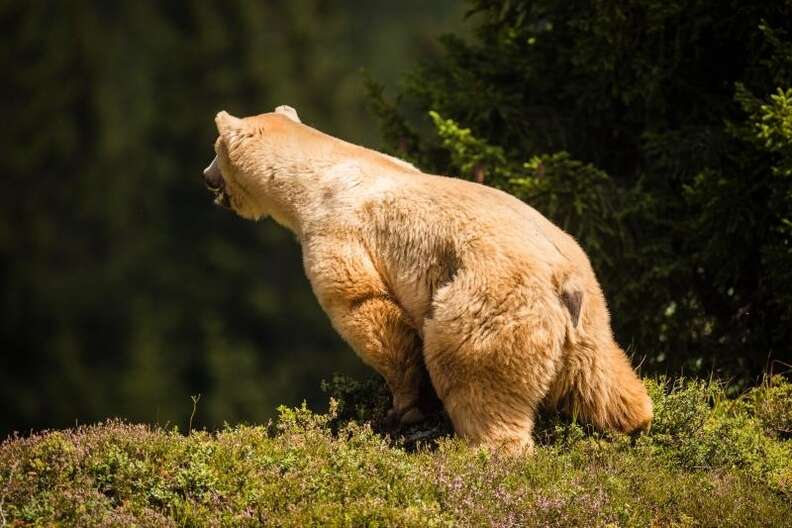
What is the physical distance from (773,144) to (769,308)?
6.52 feet

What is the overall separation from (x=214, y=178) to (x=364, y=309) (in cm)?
209

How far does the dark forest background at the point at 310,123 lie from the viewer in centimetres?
966

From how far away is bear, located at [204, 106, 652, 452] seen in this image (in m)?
6.04

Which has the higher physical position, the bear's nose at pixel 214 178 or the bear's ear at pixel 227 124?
the bear's ear at pixel 227 124

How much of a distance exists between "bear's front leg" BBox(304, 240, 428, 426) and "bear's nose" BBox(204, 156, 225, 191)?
1.58m

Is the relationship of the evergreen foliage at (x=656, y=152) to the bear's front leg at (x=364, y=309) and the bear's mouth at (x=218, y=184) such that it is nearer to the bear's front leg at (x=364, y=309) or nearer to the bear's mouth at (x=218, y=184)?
the bear's mouth at (x=218, y=184)

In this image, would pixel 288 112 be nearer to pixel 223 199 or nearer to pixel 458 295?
pixel 223 199

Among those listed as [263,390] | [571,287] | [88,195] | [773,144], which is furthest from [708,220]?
[88,195]

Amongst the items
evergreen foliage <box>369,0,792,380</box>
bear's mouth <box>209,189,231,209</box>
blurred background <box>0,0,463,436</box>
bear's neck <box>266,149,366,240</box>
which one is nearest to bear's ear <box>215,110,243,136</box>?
bear's mouth <box>209,189,231,209</box>

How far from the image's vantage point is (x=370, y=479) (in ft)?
18.4

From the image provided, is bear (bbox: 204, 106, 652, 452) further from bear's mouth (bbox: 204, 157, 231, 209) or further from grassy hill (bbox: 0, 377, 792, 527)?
bear's mouth (bbox: 204, 157, 231, 209)

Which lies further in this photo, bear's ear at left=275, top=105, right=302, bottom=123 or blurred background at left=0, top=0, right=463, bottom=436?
blurred background at left=0, top=0, right=463, bottom=436

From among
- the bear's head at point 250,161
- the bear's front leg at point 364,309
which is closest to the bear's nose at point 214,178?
the bear's head at point 250,161

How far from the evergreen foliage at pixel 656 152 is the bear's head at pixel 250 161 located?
106 inches
